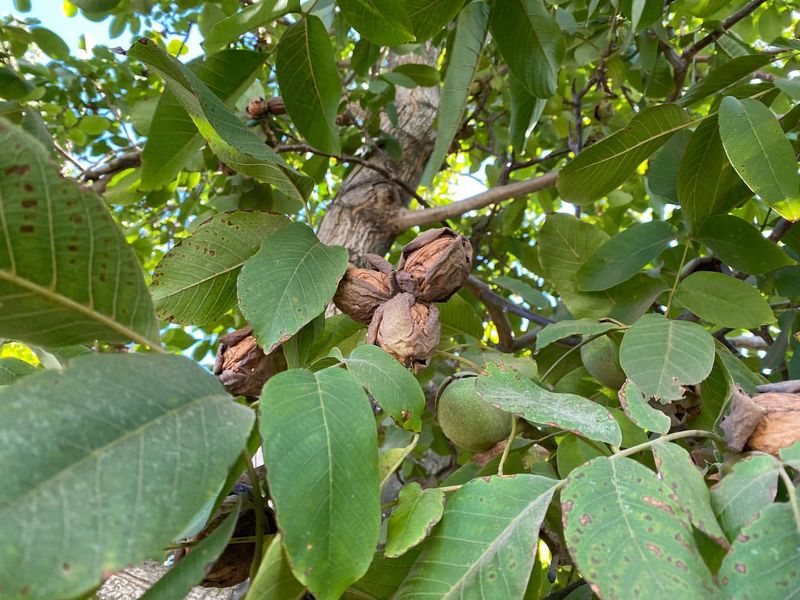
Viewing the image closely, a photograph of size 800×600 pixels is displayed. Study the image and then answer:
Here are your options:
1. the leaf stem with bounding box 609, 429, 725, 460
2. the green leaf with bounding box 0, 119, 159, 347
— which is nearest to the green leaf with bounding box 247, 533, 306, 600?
the green leaf with bounding box 0, 119, 159, 347

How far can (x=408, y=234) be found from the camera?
231 centimetres

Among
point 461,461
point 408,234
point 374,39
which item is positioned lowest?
point 461,461

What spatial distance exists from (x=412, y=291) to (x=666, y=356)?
370 mm

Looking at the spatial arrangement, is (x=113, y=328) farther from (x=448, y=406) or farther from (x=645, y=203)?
(x=645, y=203)

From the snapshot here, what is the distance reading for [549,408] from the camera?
2.33 feet

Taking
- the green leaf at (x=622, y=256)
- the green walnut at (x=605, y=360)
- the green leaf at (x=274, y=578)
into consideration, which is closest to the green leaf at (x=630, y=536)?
the green leaf at (x=274, y=578)

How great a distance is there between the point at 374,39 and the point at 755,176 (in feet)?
2.04

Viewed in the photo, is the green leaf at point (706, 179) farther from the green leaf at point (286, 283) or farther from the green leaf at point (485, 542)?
the green leaf at point (485, 542)

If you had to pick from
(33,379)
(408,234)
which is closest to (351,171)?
(408,234)

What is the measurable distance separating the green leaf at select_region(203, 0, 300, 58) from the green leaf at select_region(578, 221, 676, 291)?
2.46 feet

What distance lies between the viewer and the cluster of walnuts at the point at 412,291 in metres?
0.89

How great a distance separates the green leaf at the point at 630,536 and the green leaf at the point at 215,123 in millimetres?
552

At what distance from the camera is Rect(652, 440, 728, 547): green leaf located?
547 mm

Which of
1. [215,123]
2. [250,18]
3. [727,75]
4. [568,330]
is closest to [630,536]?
[568,330]
